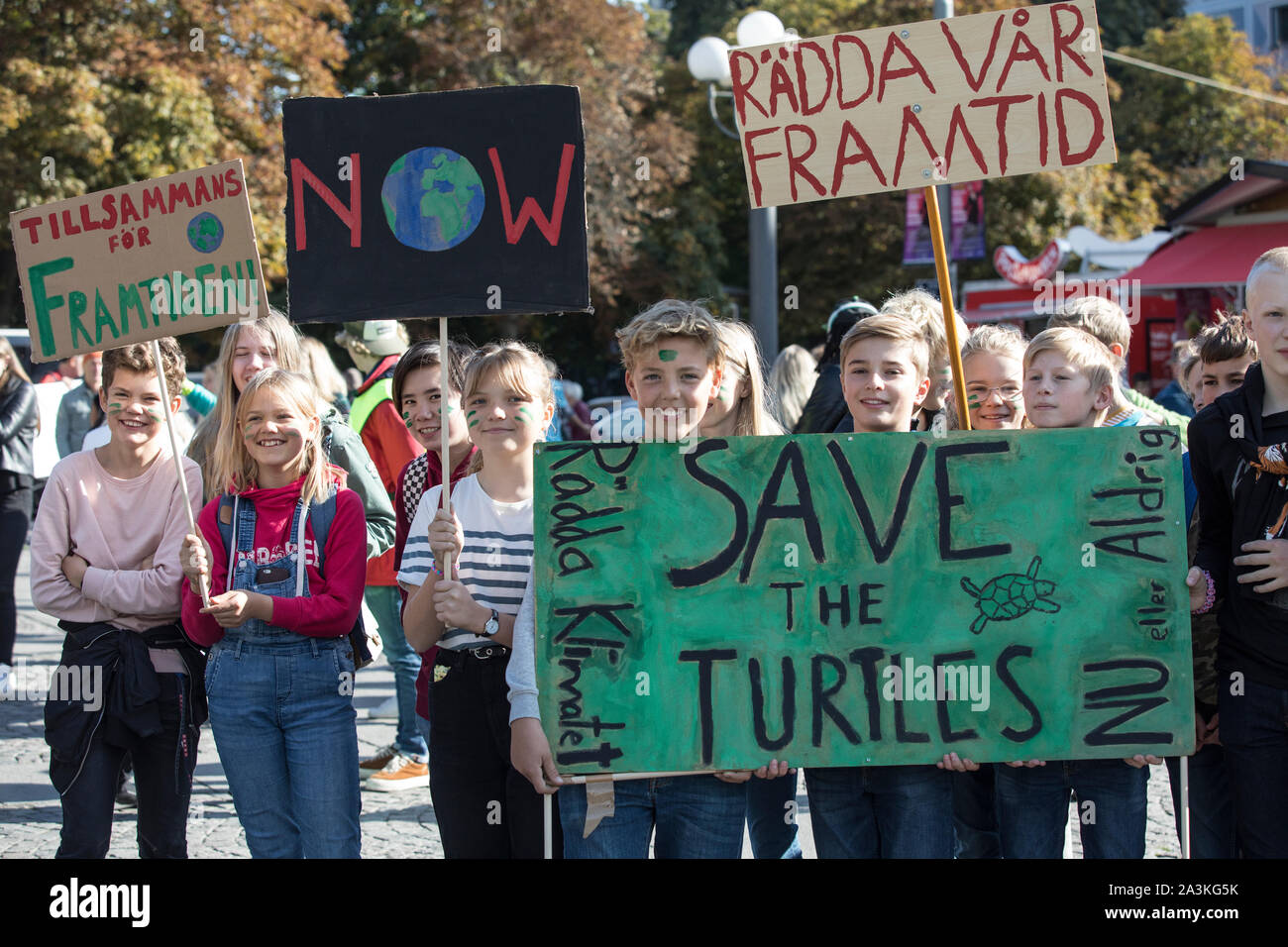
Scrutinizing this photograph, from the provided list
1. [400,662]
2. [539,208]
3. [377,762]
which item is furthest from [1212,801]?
[377,762]

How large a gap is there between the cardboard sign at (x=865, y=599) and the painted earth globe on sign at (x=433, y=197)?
64 centimetres

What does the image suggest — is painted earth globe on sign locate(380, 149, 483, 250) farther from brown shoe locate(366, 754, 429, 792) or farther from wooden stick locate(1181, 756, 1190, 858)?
brown shoe locate(366, 754, 429, 792)

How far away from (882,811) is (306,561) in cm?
168

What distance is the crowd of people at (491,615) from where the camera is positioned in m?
3.14

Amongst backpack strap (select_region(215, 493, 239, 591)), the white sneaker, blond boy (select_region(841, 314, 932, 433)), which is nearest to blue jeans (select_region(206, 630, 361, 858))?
backpack strap (select_region(215, 493, 239, 591))

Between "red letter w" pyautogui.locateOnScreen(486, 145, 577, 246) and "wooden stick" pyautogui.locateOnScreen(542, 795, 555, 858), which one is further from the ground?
"red letter w" pyautogui.locateOnScreen(486, 145, 577, 246)

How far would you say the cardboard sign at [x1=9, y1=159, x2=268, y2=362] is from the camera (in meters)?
3.63

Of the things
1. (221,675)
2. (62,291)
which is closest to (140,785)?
(221,675)

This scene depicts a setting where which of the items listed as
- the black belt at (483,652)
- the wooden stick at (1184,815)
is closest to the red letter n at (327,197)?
the black belt at (483,652)

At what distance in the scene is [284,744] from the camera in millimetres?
3625

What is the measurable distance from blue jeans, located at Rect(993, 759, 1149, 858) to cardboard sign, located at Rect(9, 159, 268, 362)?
2.37 metres
